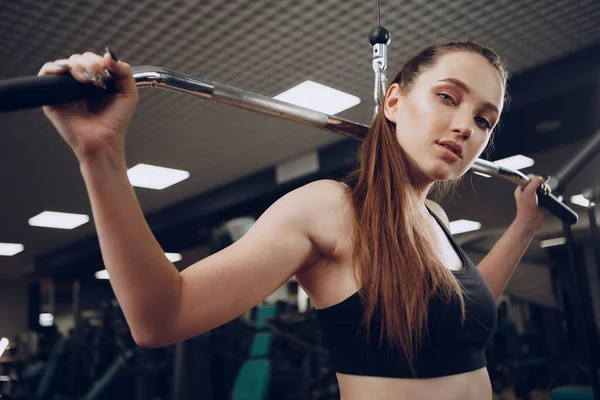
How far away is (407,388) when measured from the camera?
86cm

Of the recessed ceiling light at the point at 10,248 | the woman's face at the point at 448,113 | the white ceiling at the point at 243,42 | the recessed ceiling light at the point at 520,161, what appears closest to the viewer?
the woman's face at the point at 448,113

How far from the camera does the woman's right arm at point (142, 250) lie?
2.00 ft

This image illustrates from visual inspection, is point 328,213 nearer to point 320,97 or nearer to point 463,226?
point 320,97

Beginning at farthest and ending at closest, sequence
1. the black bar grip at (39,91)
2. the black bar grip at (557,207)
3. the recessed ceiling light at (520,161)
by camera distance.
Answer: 1. the recessed ceiling light at (520,161)
2. the black bar grip at (557,207)
3. the black bar grip at (39,91)

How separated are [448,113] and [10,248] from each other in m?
A: 12.0

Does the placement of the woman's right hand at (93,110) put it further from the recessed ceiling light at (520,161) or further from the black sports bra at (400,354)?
the recessed ceiling light at (520,161)

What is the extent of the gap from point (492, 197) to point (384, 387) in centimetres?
829

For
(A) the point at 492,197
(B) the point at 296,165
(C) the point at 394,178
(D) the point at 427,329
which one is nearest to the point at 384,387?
(D) the point at 427,329

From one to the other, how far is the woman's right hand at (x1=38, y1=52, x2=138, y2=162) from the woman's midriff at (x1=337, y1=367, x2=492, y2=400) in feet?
1.91

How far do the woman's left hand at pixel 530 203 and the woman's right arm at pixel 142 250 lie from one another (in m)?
1.01

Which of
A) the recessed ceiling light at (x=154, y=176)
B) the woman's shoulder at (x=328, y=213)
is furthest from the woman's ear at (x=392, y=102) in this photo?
the recessed ceiling light at (x=154, y=176)

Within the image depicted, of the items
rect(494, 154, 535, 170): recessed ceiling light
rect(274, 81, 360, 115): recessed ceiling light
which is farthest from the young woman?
rect(494, 154, 535, 170): recessed ceiling light

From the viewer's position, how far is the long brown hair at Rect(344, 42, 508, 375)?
0.86m

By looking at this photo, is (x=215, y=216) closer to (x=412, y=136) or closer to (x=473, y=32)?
(x=473, y=32)
